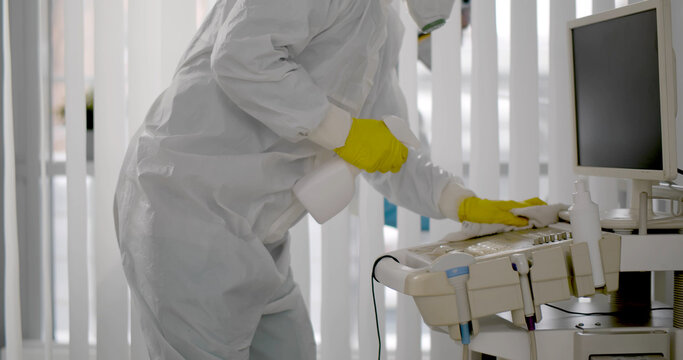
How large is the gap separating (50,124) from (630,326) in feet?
5.82

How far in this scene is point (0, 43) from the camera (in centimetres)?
204

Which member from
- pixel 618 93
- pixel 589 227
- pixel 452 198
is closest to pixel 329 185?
pixel 452 198

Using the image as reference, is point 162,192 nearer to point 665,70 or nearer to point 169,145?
point 169,145

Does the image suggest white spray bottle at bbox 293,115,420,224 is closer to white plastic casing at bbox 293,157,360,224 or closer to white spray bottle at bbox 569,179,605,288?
white plastic casing at bbox 293,157,360,224

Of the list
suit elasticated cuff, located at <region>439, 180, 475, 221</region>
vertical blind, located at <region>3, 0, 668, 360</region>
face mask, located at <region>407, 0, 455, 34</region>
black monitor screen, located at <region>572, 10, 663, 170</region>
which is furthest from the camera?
vertical blind, located at <region>3, 0, 668, 360</region>

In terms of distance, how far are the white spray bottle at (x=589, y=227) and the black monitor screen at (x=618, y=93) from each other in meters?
0.22

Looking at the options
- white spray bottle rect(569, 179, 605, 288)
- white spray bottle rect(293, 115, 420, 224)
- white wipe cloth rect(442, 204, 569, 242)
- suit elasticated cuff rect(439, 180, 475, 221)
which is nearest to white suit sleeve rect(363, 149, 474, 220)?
suit elasticated cuff rect(439, 180, 475, 221)

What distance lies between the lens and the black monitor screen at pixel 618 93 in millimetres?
1210

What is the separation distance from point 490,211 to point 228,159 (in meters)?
0.59

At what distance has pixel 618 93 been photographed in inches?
51.6

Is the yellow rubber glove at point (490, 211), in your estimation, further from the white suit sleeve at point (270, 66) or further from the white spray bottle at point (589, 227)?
the white suit sleeve at point (270, 66)

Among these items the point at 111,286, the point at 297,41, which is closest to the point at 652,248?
the point at 297,41

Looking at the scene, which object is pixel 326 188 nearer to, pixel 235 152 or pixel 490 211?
pixel 235 152

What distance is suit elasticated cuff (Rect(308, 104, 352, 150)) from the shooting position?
1.22m
